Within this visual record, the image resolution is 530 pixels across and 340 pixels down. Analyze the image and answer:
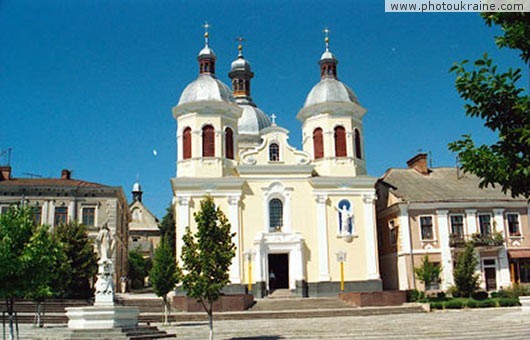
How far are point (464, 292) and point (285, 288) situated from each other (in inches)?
437

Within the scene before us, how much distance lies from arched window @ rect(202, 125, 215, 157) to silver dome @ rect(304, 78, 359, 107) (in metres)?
7.50

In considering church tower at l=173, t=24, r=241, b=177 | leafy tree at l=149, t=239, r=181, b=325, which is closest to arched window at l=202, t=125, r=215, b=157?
church tower at l=173, t=24, r=241, b=177

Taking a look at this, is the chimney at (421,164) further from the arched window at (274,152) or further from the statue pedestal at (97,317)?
the statue pedestal at (97,317)

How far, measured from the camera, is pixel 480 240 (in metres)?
38.9

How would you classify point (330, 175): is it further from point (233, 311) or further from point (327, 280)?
point (233, 311)

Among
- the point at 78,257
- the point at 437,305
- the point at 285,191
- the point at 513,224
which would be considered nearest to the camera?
the point at 437,305

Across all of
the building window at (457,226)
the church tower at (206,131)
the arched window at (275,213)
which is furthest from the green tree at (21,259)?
the building window at (457,226)

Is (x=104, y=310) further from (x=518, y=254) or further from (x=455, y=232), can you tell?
(x=518, y=254)

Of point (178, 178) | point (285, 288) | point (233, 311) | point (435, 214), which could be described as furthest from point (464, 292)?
point (178, 178)

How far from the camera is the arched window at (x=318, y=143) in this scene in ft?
134

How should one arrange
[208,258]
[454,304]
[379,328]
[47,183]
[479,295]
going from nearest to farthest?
[208,258] < [379,328] < [454,304] < [479,295] < [47,183]

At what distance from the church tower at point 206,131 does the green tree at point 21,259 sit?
2047 centimetres

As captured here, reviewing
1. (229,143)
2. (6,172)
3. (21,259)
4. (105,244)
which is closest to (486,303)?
(229,143)

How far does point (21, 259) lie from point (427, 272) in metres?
26.4
